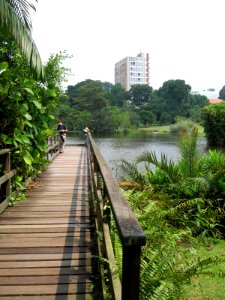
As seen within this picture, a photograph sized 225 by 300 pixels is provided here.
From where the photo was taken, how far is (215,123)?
43.6m

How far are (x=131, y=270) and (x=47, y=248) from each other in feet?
7.89

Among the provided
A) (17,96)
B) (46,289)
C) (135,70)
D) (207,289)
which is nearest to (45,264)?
(46,289)

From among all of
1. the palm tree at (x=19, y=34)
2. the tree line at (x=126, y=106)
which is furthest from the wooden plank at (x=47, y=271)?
the tree line at (x=126, y=106)

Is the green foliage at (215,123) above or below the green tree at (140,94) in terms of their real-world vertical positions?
below

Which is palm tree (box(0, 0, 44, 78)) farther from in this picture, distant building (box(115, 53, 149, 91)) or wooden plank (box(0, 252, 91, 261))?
distant building (box(115, 53, 149, 91))

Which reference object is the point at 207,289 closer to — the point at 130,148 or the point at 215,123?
the point at 130,148

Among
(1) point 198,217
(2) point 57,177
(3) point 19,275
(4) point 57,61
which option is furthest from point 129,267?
(4) point 57,61

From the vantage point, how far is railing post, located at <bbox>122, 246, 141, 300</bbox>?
132 cm

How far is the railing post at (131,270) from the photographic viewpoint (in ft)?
4.33

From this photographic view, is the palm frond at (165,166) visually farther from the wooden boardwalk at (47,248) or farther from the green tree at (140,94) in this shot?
the green tree at (140,94)

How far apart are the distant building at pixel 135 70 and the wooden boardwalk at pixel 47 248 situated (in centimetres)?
15561

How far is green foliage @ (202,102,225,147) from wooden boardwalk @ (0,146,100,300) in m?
39.6

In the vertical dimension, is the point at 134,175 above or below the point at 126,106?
below

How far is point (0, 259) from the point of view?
3266mm
